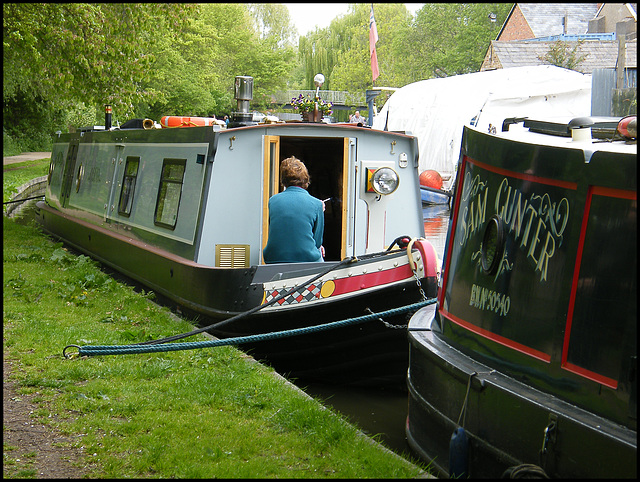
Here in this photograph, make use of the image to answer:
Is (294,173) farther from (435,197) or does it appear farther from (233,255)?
(435,197)

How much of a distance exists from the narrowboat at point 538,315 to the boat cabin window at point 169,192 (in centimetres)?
447

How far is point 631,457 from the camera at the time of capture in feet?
9.88

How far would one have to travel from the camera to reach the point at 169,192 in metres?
8.92

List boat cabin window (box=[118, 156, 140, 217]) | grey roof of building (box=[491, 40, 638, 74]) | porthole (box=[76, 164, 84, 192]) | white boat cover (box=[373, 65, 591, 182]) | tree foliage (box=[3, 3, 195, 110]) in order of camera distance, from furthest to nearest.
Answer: grey roof of building (box=[491, 40, 638, 74])
white boat cover (box=[373, 65, 591, 182])
porthole (box=[76, 164, 84, 192])
tree foliage (box=[3, 3, 195, 110])
boat cabin window (box=[118, 156, 140, 217])

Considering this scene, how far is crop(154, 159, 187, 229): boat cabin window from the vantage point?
28.2 feet

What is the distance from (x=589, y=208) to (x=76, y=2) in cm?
995

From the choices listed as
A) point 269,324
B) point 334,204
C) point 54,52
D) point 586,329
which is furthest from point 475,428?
point 54,52

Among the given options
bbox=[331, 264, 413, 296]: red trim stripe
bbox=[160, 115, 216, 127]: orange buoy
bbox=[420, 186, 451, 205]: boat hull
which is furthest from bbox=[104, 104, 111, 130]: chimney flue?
bbox=[331, 264, 413, 296]: red trim stripe

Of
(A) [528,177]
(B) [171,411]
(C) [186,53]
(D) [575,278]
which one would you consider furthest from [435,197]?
(C) [186,53]

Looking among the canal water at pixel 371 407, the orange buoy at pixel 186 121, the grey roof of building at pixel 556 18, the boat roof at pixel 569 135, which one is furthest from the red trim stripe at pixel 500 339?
the grey roof of building at pixel 556 18

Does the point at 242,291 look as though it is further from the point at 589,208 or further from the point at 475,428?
the point at 589,208

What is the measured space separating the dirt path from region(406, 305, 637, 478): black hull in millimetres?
2001

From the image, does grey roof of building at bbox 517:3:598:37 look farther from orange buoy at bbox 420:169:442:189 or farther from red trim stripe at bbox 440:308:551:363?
red trim stripe at bbox 440:308:551:363

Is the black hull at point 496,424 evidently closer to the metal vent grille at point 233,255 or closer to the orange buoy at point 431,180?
the metal vent grille at point 233,255
